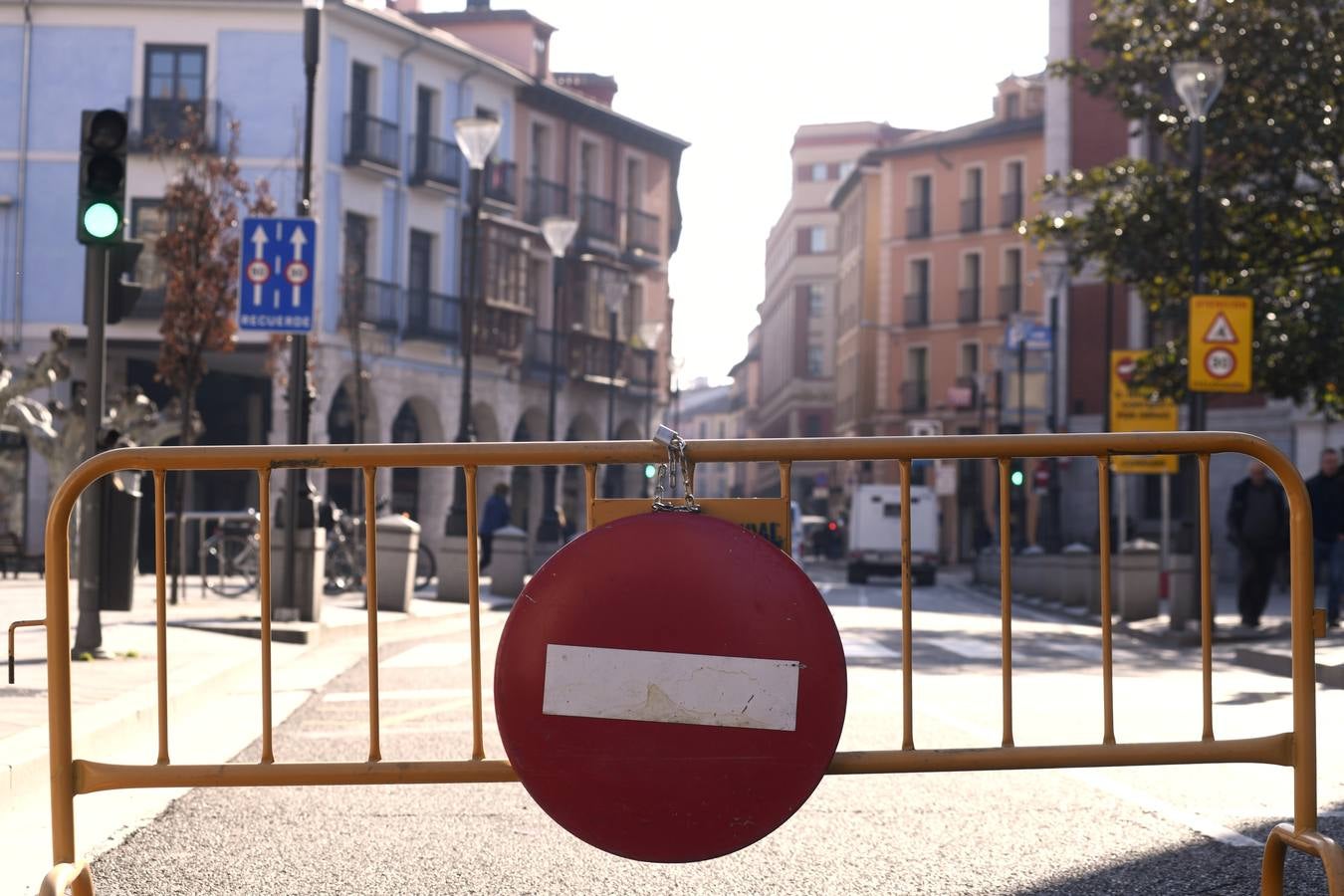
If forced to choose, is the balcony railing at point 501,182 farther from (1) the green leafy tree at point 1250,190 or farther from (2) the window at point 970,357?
(2) the window at point 970,357

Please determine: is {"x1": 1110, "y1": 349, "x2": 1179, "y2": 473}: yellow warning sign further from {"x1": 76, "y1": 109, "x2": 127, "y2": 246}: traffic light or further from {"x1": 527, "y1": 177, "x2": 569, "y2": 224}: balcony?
{"x1": 527, "y1": 177, "x2": 569, "y2": 224}: balcony

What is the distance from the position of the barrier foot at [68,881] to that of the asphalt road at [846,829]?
92 cm

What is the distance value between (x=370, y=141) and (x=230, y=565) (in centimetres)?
2097

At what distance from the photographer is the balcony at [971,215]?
7194 cm

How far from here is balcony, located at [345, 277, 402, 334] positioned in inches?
1629

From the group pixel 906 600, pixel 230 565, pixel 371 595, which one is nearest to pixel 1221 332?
pixel 230 565

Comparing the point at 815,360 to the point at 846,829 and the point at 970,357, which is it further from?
the point at 846,829

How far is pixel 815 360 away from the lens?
4080 inches

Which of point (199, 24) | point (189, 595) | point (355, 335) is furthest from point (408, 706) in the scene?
point (199, 24)

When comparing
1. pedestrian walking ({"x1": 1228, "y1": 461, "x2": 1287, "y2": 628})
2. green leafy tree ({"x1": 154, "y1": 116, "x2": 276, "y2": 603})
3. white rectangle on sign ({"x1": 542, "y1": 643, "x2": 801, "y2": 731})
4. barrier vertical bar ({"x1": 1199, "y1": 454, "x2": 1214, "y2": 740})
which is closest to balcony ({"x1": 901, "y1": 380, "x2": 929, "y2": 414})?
green leafy tree ({"x1": 154, "y1": 116, "x2": 276, "y2": 603})

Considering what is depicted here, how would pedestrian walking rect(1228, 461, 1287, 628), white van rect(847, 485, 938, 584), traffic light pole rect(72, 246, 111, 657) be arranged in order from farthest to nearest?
white van rect(847, 485, 938, 584) < pedestrian walking rect(1228, 461, 1287, 628) < traffic light pole rect(72, 246, 111, 657)

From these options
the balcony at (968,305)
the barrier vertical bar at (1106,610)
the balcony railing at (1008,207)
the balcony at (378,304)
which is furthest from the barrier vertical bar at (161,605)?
the balcony at (968,305)

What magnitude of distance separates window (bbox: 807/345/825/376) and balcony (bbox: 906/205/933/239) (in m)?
Answer: 28.4

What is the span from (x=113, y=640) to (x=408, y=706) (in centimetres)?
354
